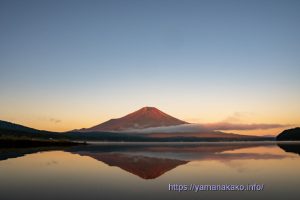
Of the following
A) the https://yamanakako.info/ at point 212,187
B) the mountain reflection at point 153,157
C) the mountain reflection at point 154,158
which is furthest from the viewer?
the mountain reflection at point 153,157

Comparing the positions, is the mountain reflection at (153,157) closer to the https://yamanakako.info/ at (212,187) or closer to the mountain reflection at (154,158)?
the mountain reflection at (154,158)

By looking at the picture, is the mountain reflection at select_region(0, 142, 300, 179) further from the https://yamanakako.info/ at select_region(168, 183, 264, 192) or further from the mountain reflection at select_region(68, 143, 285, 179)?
the https://yamanakako.info/ at select_region(168, 183, 264, 192)

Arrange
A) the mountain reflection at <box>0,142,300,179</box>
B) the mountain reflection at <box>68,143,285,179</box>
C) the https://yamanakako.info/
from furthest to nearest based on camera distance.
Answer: the mountain reflection at <box>0,142,300,179</box>, the mountain reflection at <box>68,143,285,179</box>, the https://yamanakako.info/

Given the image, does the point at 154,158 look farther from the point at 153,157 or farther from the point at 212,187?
the point at 212,187

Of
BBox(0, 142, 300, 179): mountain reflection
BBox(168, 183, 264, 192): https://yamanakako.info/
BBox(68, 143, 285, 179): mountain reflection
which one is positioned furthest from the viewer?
BBox(0, 142, 300, 179): mountain reflection

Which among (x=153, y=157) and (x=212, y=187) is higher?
(x=153, y=157)

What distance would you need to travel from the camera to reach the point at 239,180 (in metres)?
23.5

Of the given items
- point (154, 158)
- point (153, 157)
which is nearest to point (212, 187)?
point (154, 158)

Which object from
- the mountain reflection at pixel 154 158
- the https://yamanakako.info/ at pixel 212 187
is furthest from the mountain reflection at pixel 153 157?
the https://yamanakako.info/ at pixel 212 187

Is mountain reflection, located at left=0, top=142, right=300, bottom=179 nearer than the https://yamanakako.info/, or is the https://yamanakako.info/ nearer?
the https://yamanakako.info/

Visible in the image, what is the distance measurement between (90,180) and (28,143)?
297ft

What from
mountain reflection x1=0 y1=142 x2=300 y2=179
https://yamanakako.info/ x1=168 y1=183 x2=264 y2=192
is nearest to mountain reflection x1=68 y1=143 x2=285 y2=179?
mountain reflection x1=0 y1=142 x2=300 y2=179

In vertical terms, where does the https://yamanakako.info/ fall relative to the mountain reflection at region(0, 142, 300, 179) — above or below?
below

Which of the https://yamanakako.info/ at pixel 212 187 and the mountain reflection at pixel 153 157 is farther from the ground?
the mountain reflection at pixel 153 157
